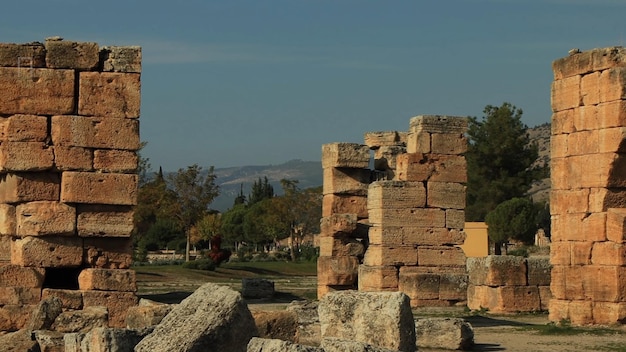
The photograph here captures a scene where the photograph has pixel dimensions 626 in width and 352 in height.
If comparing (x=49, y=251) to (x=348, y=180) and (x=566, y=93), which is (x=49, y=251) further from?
(x=348, y=180)

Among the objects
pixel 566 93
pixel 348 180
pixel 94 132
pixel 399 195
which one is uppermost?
pixel 566 93

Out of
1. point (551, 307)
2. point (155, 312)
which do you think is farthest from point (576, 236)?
point (155, 312)


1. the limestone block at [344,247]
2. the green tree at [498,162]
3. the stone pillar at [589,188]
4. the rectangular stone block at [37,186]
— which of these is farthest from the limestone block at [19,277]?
the green tree at [498,162]

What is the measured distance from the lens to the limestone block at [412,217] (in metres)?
23.9

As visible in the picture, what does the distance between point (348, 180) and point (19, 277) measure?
12.4 m

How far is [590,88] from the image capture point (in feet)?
63.4

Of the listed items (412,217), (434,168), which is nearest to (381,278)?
(412,217)

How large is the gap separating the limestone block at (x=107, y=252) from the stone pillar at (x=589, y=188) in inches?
294

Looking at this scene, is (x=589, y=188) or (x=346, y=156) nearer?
(x=589, y=188)

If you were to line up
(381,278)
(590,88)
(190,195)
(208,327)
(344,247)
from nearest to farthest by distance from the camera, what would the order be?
(208,327), (590,88), (381,278), (344,247), (190,195)

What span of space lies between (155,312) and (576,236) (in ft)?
27.8

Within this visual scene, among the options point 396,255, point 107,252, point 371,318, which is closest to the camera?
point 371,318

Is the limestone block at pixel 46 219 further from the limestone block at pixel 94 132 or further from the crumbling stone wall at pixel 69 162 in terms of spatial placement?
the limestone block at pixel 94 132

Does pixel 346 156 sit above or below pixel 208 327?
above
